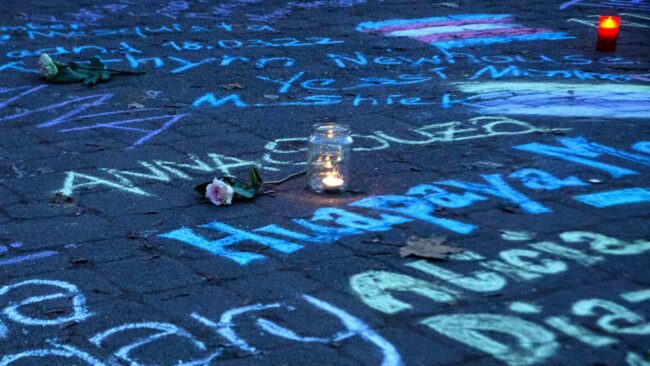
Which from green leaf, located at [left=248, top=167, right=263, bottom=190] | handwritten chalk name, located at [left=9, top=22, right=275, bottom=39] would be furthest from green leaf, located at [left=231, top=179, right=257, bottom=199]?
handwritten chalk name, located at [left=9, top=22, right=275, bottom=39]

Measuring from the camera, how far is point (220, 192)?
4.19 metres

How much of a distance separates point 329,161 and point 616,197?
124 cm

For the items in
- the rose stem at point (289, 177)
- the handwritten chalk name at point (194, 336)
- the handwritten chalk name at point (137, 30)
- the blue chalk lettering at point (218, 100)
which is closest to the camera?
the handwritten chalk name at point (194, 336)

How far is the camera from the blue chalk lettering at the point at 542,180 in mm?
4402

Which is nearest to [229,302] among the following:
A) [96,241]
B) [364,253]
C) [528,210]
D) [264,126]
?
[364,253]

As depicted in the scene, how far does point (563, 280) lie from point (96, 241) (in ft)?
5.80

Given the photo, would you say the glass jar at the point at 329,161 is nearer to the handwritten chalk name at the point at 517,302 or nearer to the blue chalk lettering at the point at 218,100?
the handwritten chalk name at the point at 517,302

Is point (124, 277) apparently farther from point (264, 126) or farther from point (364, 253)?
point (264, 126)

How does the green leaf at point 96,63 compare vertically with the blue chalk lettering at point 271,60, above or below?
above

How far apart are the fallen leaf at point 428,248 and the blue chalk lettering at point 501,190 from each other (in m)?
0.54

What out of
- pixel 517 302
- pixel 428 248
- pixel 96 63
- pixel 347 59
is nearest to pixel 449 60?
pixel 347 59

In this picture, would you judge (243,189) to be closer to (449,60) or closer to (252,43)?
(449,60)

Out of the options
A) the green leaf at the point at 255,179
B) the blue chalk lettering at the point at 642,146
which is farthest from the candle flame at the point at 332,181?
the blue chalk lettering at the point at 642,146

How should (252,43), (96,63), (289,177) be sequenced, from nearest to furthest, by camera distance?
(289,177)
(96,63)
(252,43)
